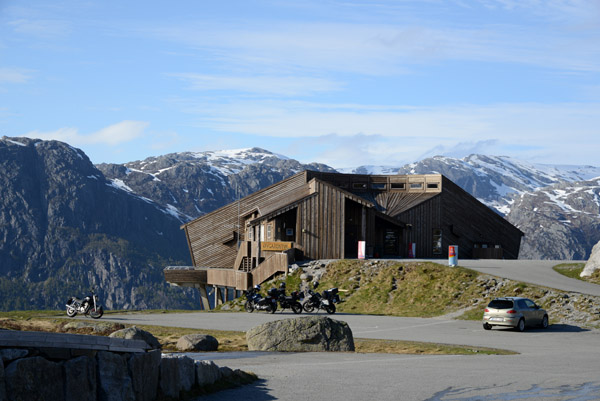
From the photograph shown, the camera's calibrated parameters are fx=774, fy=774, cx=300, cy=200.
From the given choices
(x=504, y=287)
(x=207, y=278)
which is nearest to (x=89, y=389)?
(x=504, y=287)

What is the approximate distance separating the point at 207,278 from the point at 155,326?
3401 centimetres

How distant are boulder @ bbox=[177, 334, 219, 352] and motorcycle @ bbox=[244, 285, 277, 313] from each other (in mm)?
16807

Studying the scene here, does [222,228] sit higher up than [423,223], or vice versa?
[423,223]

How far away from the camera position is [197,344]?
21844 millimetres

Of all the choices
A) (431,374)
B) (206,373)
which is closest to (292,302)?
(431,374)

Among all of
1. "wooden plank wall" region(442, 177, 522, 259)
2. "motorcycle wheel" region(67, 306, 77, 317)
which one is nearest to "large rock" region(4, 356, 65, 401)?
"motorcycle wheel" region(67, 306, 77, 317)

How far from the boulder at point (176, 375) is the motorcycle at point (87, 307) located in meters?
24.7

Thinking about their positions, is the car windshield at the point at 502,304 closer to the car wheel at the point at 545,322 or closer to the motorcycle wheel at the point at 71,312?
the car wheel at the point at 545,322

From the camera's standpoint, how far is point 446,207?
65.6 meters

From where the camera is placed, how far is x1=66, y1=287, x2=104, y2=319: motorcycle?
36250 mm

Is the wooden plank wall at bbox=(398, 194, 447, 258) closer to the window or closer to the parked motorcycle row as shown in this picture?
the window

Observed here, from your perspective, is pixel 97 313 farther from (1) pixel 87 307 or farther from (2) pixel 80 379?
(2) pixel 80 379

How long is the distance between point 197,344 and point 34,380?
41.5 feet

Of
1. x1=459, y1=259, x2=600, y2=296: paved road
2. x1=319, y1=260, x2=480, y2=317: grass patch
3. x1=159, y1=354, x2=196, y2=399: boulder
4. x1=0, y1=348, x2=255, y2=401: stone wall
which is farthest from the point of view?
x1=319, y1=260, x2=480, y2=317: grass patch
